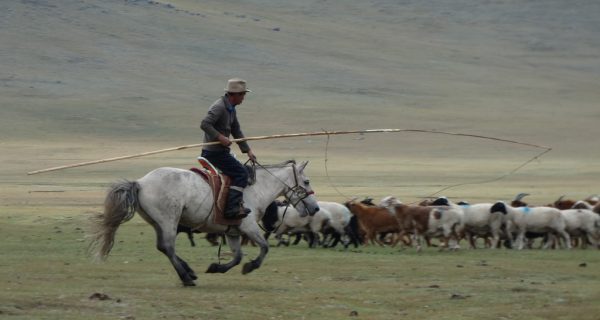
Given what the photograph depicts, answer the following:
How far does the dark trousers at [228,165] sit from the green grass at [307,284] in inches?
38.4

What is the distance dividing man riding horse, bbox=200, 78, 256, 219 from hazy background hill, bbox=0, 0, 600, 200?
27.1 m

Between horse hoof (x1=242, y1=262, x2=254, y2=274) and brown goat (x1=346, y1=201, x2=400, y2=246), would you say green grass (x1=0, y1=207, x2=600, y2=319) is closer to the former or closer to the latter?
horse hoof (x1=242, y1=262, x2=254, y2=274)

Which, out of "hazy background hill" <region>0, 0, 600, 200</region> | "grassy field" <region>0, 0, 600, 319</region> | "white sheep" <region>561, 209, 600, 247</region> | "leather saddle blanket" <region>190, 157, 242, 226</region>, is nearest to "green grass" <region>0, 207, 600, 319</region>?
"grassy field" <region>0, 0, 600, 319</region>

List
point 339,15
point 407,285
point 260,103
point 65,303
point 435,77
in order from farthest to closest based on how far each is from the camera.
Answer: point 339,15 → point 435,77 → point 260,103 → point 407,285 → point 65,303

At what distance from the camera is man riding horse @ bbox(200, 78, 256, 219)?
12.2m

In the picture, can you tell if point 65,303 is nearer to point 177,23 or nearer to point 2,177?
point 2,177

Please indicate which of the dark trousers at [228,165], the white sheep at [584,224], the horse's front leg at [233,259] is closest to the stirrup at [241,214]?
the dark trousers at [228,165]

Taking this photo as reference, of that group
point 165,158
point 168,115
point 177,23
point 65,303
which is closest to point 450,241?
point 65,303

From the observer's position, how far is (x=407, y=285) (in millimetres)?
12406

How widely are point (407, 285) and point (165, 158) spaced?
124ft

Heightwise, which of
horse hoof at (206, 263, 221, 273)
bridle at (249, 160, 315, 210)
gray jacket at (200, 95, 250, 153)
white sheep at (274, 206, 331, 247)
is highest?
gray jacket at (200, 95, 250, 153)

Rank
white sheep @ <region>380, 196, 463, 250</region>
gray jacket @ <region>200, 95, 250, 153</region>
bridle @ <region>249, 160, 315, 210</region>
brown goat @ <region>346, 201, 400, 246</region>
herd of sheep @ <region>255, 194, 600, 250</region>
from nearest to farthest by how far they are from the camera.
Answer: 1. gray jacket @ <region>200, 95, 250, 153</region>
2. bridle @ <region>249, 160, 315, 210</region>
3. white sheep @ <region>380, 196, 463, 250</region>
4. herd of sheep @ <region>255, 194, 600, 250</region>
5. brown goat @ <region>346, 201, 400, 246</region>

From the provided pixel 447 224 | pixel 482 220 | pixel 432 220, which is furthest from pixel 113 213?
pixel 482 220

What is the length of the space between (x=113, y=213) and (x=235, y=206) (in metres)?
1.17
